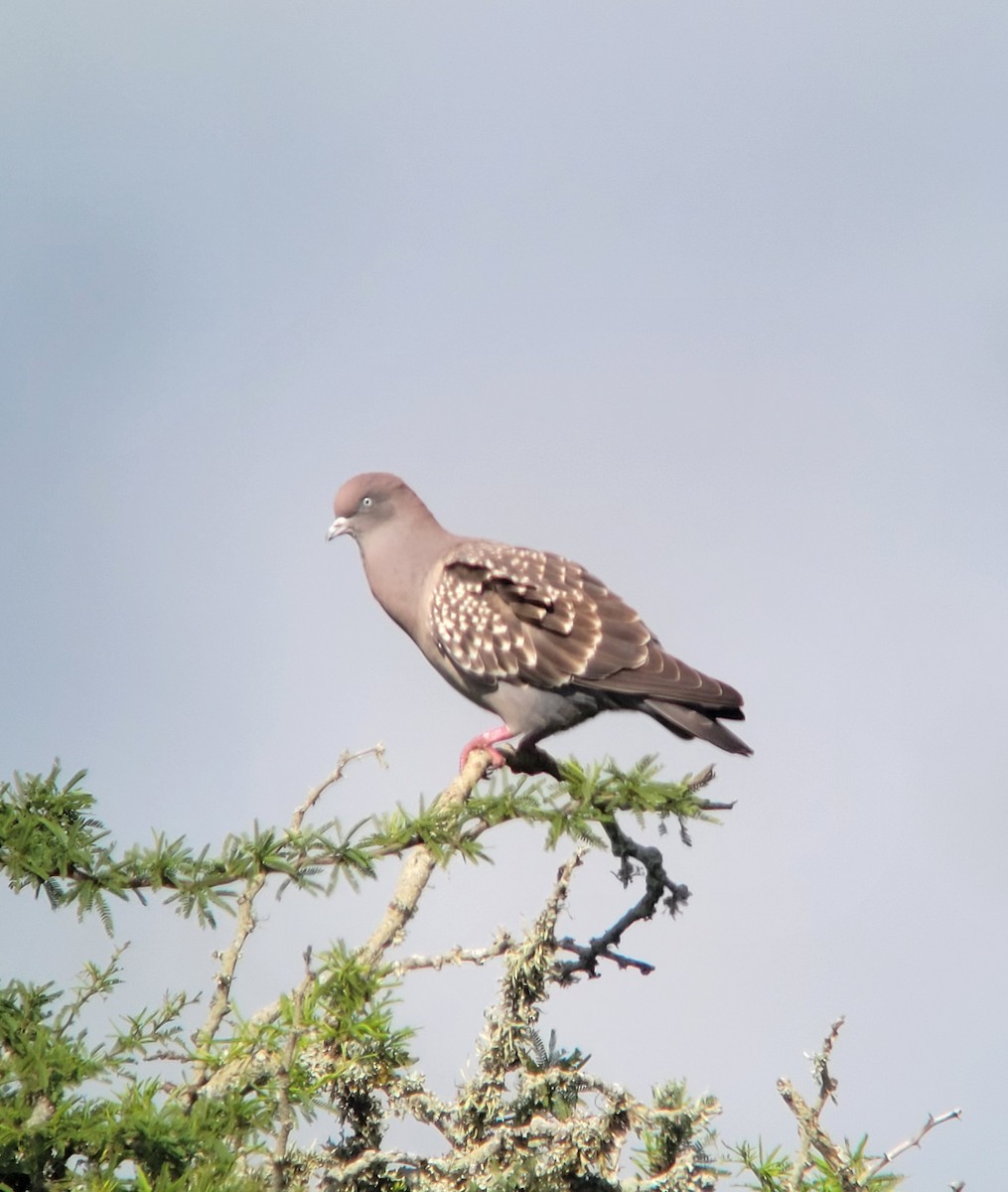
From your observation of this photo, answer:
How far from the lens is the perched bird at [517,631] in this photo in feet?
21.5

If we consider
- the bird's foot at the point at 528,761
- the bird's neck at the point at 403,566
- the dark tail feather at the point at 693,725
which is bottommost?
the bird's foot at the point at 528,761

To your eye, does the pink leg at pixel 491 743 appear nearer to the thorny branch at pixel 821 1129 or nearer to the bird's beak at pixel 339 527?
the bird's beak at pixel 339 527

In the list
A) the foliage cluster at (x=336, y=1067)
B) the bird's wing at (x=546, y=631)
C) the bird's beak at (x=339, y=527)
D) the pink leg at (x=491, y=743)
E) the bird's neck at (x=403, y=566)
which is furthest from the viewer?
the bird's beak at (x=339, y=527)

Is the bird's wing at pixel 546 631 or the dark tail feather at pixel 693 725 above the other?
the bird's wing at pixel 546 631

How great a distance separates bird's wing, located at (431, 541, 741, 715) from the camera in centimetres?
668

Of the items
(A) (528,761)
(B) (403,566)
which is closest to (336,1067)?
(A) (528,761)

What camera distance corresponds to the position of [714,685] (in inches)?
251

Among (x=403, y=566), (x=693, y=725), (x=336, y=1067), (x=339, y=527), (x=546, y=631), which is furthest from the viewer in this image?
(x=339, y=527)

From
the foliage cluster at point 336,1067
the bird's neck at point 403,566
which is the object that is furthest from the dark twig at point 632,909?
the bird's neck at point 403,566

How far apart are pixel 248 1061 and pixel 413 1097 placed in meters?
0.45

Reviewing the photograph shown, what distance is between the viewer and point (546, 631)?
22.8 ft

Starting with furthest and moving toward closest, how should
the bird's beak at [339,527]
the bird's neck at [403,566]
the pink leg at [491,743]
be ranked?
the bird's beak at [339,527] < the bird's neck at [403,566] < the pink leg at [491,743]

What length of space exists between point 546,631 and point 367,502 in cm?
131

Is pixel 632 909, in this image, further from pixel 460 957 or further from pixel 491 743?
pixel 491 743
